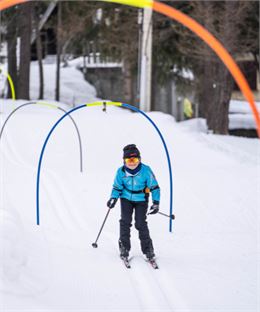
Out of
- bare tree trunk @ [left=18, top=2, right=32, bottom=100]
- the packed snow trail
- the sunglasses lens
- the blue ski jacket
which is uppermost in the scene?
bare tree trunk @ [left=18, top=2, right=32, bottom=100]

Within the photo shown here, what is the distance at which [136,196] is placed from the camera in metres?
7.23

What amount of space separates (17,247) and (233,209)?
4699 mm

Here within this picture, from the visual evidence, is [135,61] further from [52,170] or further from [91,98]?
[52,170]

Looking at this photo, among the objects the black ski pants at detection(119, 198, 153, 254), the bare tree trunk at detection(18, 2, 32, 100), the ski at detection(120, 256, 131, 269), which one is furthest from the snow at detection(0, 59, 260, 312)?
the bare tree trunk at detection(18, 2, 32, 100)

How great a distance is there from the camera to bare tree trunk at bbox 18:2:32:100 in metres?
25.2

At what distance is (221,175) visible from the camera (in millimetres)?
12938

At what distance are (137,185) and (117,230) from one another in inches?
76.2

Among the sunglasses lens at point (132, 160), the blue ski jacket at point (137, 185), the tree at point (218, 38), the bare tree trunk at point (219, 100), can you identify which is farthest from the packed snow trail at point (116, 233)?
the tree at point (218, 38)

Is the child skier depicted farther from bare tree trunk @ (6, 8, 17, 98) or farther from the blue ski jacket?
bare tree trunk @ (6, 8, 17, 98)

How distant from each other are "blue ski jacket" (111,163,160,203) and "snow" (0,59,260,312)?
89 centimetres

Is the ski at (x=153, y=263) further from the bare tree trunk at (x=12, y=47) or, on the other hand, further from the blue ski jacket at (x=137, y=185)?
the bare tree trunk at (x=12, y=47)

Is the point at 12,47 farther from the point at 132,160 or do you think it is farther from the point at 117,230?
the point at 132,160

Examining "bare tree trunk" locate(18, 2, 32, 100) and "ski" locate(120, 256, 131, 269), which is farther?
"bare tree trunk" locate(18, 2, 32, 100)

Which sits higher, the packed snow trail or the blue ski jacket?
the blue ski jacket
